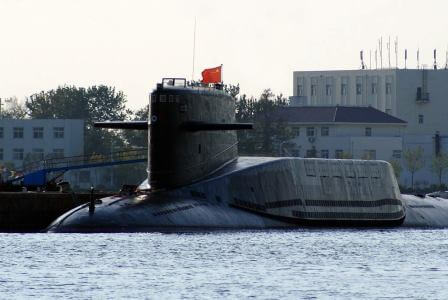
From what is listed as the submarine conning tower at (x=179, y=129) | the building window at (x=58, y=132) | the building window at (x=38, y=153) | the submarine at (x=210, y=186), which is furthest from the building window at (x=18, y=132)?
the submarine conning tower at (x=179, y=129)

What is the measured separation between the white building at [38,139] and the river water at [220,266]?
97671 mm

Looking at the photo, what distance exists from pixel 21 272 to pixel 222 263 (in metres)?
7.90

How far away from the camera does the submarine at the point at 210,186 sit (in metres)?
66.2

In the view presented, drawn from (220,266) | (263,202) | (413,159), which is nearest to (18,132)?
(413,159)

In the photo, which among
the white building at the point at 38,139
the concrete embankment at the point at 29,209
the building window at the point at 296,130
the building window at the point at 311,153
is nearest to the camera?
the concrete embankment at the point at 29,209

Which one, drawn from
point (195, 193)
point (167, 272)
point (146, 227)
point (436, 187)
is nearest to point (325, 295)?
point (167, 272)

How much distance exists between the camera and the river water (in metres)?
47.1

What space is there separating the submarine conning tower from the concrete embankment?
23.8ft

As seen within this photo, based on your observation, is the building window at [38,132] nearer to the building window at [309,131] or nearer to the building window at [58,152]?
the building window at [58,152]

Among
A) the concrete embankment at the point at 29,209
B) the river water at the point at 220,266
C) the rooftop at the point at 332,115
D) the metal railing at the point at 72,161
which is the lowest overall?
the river water at the point at 220,266

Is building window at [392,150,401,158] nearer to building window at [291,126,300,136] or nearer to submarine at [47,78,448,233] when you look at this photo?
building window at [291,126,300,136]

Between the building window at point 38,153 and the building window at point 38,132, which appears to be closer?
the building window at point 38,153

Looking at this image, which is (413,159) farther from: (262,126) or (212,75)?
(212,75)

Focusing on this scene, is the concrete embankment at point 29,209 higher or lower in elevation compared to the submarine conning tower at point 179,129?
lower
